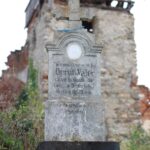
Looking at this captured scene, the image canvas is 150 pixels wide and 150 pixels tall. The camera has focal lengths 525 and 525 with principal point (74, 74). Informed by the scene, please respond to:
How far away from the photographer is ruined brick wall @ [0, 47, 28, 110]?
17.5m

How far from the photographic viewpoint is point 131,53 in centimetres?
1638

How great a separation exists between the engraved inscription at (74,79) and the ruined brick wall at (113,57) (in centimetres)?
668

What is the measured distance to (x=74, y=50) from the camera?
8.69 meters

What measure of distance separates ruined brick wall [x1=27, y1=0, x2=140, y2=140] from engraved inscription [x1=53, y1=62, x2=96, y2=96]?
21.9ft

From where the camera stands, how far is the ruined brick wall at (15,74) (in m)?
17.5

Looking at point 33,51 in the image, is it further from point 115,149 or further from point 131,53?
point 115,149

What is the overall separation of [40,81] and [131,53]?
3.01m

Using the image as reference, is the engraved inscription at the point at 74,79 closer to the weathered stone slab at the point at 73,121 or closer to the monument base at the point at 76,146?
the weathered stone slab at the point at 73,121

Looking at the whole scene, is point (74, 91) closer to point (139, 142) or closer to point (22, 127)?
point (22, 127)

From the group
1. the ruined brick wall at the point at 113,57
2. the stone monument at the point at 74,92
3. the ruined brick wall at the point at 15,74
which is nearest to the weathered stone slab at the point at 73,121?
the stone monument at the point at 74,92

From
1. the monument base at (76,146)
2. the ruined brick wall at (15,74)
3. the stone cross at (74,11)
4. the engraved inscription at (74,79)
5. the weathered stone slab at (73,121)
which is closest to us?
the monument base at (76,146)

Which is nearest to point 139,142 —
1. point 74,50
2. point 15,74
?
point 74,50

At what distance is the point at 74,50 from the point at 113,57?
7.63 metres

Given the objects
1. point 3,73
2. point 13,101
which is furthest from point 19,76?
point 13,101
